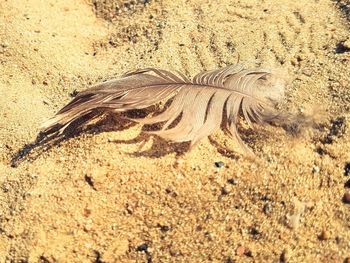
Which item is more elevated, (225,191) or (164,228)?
(225,191)

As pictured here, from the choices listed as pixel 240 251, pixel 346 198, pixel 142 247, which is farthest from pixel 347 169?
pixel 142 247

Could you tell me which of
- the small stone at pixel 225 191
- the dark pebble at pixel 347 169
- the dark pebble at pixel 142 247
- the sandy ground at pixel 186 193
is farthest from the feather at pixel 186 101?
the dark pebble at pixel 142 247

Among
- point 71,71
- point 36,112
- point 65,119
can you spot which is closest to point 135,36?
point 71,71

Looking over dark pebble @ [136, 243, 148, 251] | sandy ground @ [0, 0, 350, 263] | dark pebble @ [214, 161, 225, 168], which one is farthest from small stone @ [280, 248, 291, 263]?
dark pebble @ [136, 243, 148, 251]

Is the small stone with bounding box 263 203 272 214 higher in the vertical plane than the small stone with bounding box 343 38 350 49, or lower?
lower

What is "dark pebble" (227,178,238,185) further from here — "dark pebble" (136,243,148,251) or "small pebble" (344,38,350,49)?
"small pebble" (344,38,350,49)

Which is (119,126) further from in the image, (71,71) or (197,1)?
(197,1)

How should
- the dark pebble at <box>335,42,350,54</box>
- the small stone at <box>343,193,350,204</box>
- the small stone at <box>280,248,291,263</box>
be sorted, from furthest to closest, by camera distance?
the dark pebble at <box>335,42,350,54</box>, the small stone at <box>343,193,350,204</box>, the small stone at <box>280,248,291,263</box>

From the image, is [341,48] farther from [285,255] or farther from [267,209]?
[285,255]

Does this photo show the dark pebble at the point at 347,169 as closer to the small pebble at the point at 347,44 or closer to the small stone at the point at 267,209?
the small stone at the point at 267,209
